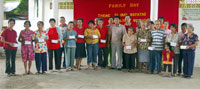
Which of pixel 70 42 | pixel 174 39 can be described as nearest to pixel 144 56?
pixel 174 39

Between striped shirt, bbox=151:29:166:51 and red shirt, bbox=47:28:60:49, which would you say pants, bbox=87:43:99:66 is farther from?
striped shirt, bbox=151:29:166:51

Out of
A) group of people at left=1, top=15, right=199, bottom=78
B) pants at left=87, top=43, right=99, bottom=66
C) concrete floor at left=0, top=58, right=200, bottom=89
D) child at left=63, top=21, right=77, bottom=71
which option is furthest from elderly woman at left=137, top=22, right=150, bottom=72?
child at left=63, top=21, right=77, bottom=71

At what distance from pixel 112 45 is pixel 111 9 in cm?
188

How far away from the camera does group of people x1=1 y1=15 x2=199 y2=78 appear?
620cm

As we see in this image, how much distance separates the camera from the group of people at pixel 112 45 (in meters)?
6.20

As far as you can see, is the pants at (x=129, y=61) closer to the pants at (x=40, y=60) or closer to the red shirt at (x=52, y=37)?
the red shirt at (x=52, y=37)

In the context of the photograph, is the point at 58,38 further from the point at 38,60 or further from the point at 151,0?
the point at 151,0

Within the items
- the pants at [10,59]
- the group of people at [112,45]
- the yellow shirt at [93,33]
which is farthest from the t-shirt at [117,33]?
the pants at [10,59]

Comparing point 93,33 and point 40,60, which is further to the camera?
point 93,33

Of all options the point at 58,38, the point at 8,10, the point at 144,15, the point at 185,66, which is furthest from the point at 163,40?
the point at 8,10

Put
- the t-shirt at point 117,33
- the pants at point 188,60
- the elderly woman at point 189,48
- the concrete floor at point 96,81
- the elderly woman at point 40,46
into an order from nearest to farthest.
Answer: the concrete floor at point 96,81 → the elderly woman at point 189,48 → the pants at point 188,60 → the elderly woman at point 40,46 → the t-shirt at point 117,33

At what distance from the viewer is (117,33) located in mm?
7051

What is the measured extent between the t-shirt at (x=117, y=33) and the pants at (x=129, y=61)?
1.70 feet

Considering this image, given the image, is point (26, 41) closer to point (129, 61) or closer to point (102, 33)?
point (102, 33)
